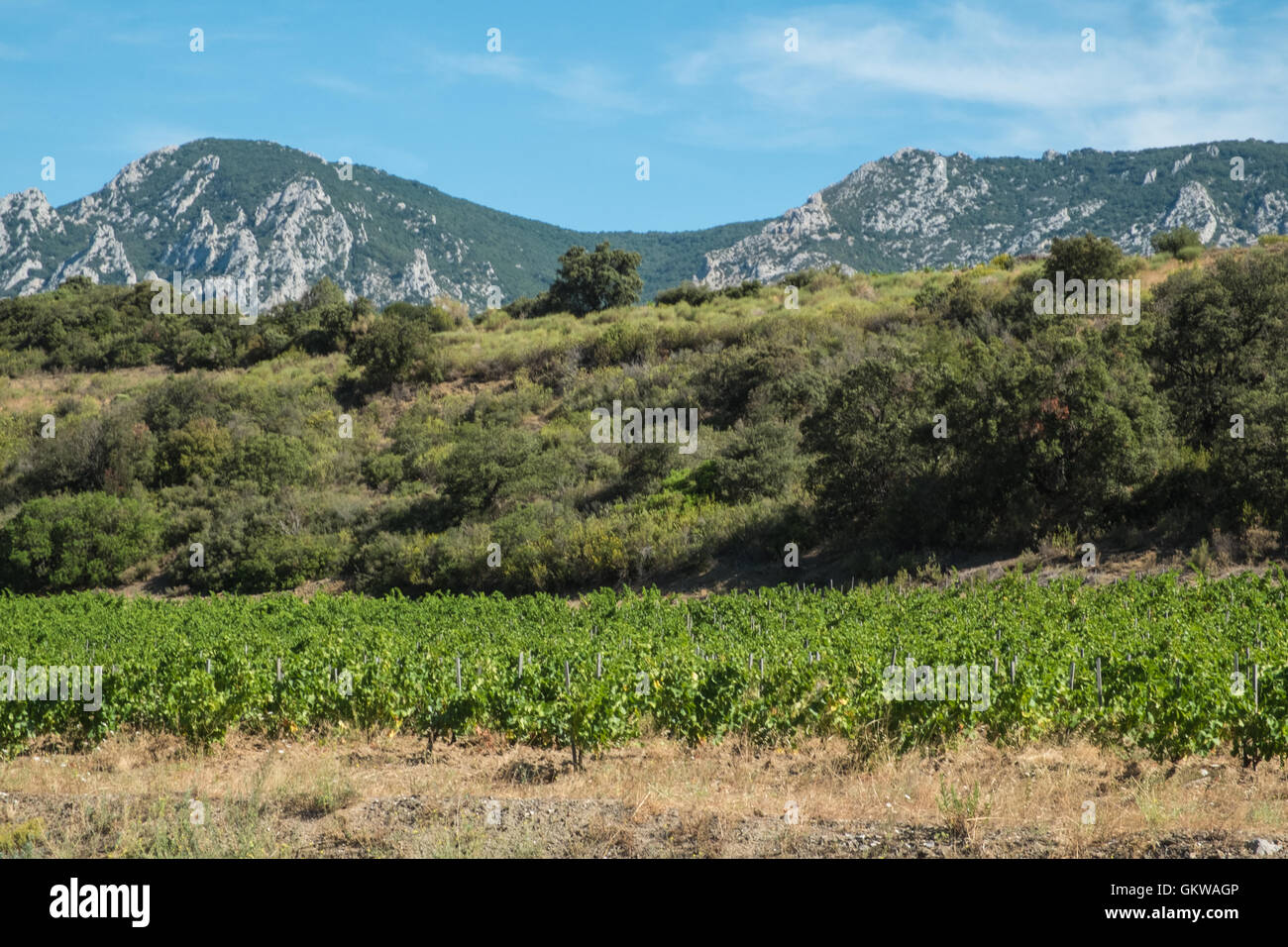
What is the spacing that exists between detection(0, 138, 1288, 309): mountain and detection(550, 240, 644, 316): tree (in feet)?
83.7

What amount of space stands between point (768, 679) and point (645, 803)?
404 cm

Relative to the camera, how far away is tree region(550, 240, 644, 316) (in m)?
57.1

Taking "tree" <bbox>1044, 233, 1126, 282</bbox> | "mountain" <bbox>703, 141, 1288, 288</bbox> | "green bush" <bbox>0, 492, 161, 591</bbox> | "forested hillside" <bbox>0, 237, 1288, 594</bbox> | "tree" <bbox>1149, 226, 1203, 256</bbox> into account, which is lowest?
"green bush" <bbox>0, 492, 161, 591</bbox>

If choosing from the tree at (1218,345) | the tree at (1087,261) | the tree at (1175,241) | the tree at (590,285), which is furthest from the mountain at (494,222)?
the tree at (1218,345)

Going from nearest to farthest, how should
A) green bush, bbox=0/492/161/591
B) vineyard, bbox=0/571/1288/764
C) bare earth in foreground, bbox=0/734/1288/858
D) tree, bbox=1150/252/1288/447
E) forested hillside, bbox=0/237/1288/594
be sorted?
bare earth in foreground, bbox=0/734/1288/858, vineyard, bbox=0/571/1288/764, forested hillside, bbox=0/237/1288/594, tree, bbox=1150/252/1288/447, green bush, bbox=0/492/161/591

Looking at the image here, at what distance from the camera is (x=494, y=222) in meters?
110

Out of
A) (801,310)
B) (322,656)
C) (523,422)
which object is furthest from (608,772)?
(801,310)

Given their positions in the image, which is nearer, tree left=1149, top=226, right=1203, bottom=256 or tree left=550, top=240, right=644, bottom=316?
A: tree left=1149, top=226, right=1203, bottom=256

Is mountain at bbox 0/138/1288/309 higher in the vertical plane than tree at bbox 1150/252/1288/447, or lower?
higher

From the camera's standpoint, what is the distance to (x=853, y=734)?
9.94 metres

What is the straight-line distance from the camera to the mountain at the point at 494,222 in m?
83.6

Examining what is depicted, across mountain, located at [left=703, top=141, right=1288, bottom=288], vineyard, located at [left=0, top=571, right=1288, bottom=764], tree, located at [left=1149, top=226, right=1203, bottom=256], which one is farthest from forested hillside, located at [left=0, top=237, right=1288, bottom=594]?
mountain, located at [left=703, top=141, right=1288, bottom=288]

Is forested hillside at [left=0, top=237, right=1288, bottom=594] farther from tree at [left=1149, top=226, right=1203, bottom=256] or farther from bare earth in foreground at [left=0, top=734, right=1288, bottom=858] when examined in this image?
bare earth in foreground at [left=0, top=734, right=1288, bottom=858]

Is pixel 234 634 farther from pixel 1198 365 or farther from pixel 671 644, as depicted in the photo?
pixel 1198 365
